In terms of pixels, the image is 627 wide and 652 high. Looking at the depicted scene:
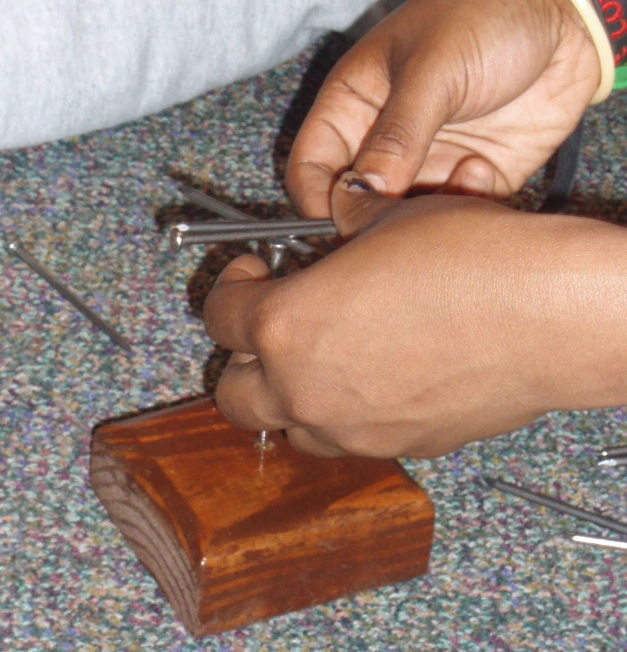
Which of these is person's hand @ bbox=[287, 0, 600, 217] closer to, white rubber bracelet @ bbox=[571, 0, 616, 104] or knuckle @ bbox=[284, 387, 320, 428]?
white rubber bracelet @ bbox=[571, 0, 616, 104]

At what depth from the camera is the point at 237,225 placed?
1.54 feet

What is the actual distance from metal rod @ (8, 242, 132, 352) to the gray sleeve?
0.12 metres

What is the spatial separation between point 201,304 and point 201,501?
0.19 m

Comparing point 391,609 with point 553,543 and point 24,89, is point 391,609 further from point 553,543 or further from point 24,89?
point 24,89

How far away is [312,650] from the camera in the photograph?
51 centimetres

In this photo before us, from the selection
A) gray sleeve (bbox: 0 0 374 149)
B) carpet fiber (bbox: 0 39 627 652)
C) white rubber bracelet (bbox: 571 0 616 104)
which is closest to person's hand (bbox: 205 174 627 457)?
carpet fiber (bbox: 0 39 627 652)

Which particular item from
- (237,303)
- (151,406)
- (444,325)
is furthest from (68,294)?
(444,325)

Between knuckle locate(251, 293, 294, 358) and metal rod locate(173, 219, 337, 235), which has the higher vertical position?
metal rod locate(173, 219, 337, 235)

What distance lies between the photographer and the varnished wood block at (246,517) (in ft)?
1.66

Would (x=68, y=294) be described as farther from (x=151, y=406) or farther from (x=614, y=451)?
(x=614, y=451)

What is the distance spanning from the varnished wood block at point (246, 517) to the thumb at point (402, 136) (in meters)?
0.14

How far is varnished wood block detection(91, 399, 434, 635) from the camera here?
1.66ft

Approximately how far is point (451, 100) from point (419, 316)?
188 millimetres

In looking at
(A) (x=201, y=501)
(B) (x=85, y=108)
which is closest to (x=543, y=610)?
(A) (x=201, y=501)
